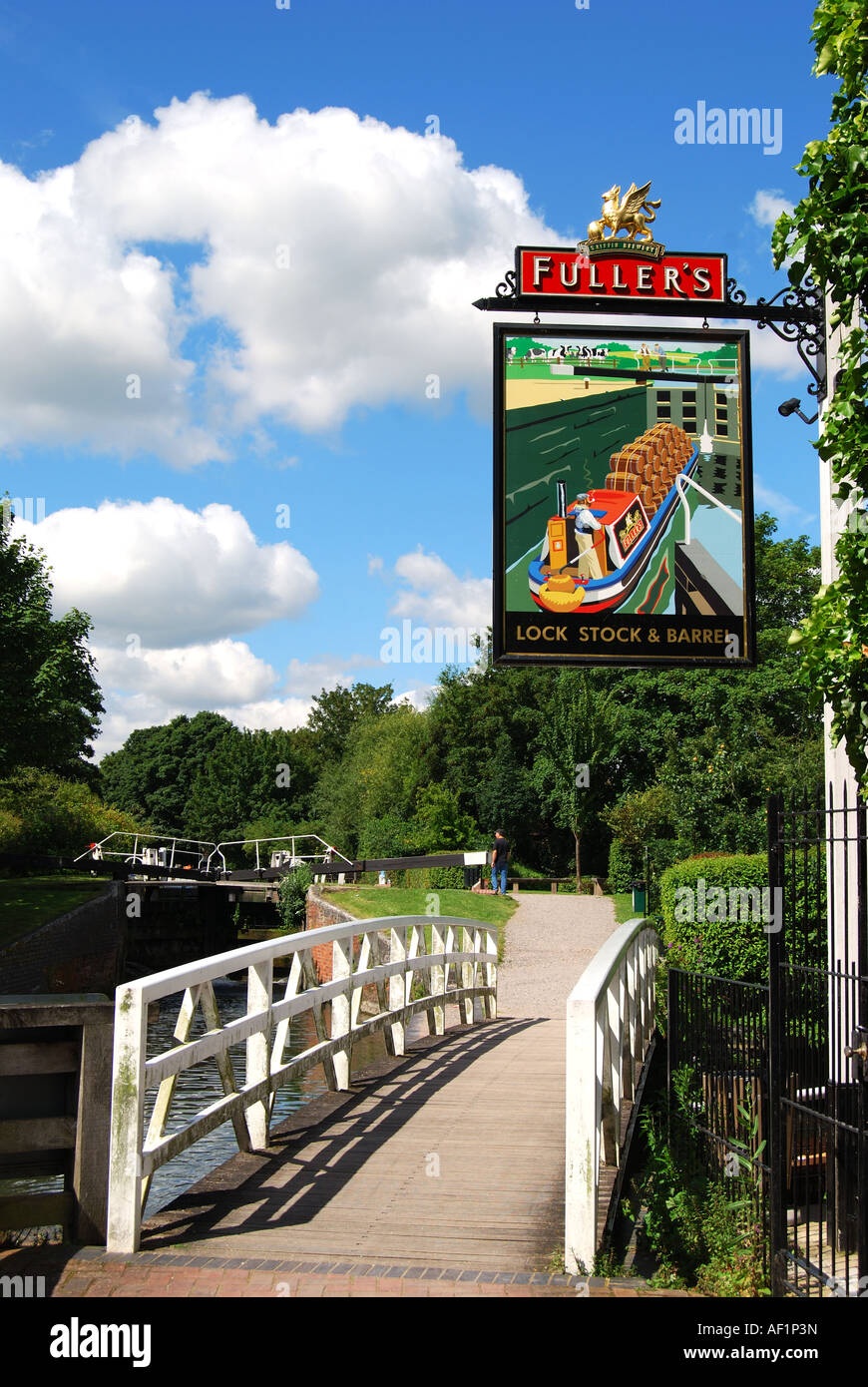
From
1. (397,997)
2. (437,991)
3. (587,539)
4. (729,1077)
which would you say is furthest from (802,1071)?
(437,991)

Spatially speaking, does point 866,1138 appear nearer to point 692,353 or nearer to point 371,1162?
point 371,1162

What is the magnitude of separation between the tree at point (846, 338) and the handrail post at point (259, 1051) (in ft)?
12.8

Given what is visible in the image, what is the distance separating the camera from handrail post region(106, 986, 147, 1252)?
5.37 m

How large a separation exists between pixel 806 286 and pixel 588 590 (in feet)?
10.9

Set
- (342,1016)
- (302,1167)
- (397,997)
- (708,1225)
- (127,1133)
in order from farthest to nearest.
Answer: (397,997) → (342,1016) → (302,1167) → (708,1225) → (127,1133)

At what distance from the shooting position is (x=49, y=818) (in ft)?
149

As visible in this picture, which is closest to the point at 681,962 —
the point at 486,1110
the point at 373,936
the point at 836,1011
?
the point at 373,936

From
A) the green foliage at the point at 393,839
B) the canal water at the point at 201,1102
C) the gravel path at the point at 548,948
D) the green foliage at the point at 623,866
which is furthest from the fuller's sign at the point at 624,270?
the green foliage at the point at 393,839

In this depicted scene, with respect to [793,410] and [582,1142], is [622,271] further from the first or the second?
[582,1142]

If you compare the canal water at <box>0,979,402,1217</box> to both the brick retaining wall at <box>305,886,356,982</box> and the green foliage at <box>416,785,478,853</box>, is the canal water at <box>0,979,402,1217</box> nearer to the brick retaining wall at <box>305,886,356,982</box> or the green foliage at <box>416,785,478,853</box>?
the brick retaining wall at <box>305,886,356,982</box>

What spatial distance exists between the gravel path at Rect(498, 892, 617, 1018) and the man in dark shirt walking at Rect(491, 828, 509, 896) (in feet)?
3.06

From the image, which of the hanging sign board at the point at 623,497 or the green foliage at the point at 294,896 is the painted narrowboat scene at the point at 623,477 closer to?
the hanging sign board at the point at 623,497

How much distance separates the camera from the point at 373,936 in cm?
1107

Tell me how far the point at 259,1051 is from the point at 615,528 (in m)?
6.43
